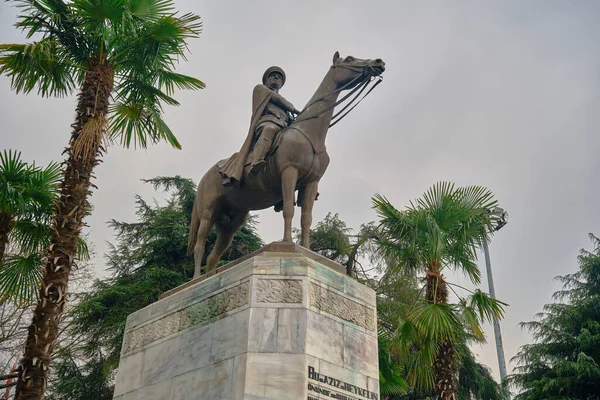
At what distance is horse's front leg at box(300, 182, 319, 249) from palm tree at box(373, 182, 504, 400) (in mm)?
4373

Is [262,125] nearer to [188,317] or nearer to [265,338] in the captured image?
[188,317]

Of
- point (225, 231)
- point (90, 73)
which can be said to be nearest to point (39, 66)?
point (90, 73)

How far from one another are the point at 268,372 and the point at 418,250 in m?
7.10

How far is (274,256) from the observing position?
8406 mm

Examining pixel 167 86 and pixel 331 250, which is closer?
pixel 167 86

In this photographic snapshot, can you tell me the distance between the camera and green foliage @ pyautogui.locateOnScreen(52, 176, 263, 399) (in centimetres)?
2230

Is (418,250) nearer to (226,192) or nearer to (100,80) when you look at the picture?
(226,192)

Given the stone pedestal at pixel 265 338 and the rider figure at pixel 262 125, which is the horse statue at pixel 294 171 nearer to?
the rider figure at pixel 262 125

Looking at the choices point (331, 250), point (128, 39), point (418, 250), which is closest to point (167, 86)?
point (128, 39)

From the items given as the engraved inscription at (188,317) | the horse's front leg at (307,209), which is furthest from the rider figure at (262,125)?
the engraved inscription at (188,317)

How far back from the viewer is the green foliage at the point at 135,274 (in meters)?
22.3

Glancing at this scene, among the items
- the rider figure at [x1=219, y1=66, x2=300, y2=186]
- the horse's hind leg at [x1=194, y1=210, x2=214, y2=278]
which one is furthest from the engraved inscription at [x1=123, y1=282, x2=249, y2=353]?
the rider figure at [x1=219, y1=66, x2=300, y2=186]

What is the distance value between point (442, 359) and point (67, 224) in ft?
26.0

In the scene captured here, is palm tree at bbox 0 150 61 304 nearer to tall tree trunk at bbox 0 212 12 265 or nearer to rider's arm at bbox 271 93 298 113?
tall tree trunk at bbox 0 212 12 265
